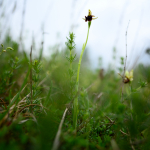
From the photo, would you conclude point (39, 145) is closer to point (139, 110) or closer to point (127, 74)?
point (139, 110)

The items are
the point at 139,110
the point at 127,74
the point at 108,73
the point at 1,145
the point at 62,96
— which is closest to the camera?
the point at 1,145

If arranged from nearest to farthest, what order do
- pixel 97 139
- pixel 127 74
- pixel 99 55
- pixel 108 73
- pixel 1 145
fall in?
1. pixel 1 145
2. pixel 97 139
3. pixel 127 74
4. pixel 108 73
5. pixel 99 55

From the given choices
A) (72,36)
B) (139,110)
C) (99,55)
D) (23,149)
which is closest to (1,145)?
(23,149)

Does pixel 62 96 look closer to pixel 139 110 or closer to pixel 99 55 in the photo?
pixel 139 110

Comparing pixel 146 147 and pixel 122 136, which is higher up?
pixel 146 147

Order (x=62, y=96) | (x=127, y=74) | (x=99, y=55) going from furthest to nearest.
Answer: (x=99, y=55), (x=127, y=74), (x=62, y=96)

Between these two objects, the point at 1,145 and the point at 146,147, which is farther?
the point at 146,147

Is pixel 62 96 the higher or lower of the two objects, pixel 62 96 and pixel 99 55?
the lower

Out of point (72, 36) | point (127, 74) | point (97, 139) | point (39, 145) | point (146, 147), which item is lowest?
point (97, 139)

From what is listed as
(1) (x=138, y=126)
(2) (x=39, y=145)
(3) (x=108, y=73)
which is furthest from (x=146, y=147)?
(3) (x=108, y=73)
